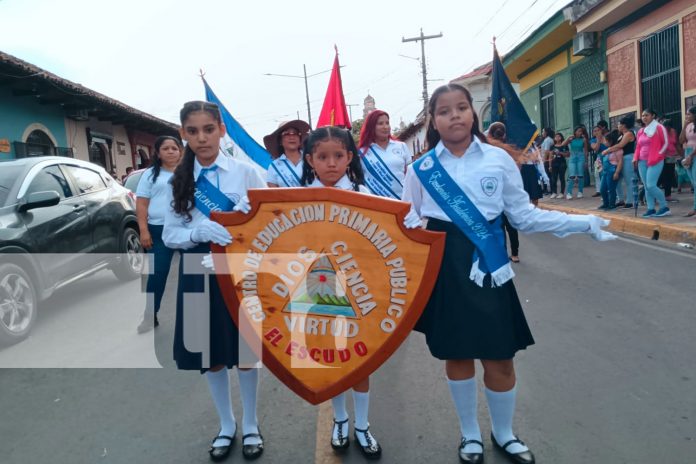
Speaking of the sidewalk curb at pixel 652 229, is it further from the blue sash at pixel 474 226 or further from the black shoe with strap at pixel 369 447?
the black shoe with strap at pixel 369 447

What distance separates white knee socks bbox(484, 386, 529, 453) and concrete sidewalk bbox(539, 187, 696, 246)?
5545 mm

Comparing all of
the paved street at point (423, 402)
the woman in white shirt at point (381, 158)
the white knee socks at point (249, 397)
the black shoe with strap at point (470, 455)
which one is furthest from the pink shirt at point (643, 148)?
the white knee socks at point (249, 397)

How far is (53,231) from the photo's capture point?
5.38m

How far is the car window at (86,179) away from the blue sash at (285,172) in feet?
9.51

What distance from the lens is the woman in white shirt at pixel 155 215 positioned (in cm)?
469

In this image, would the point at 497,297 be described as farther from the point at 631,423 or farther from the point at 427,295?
the point at 631,423

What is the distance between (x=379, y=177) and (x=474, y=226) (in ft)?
8.36

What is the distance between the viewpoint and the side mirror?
4934mm

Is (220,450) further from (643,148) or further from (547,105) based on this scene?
(547,105)

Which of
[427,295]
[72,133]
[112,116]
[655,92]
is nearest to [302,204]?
[427,295]

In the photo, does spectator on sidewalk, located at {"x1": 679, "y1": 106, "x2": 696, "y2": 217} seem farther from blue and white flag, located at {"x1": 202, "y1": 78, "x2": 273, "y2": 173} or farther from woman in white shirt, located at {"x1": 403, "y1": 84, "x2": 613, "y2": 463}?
woman in white shirt, located at {"x1": 403, "y1": 84, "x2": 613, "y2": 463}

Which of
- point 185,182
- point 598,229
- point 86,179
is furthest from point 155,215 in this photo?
point 598,229

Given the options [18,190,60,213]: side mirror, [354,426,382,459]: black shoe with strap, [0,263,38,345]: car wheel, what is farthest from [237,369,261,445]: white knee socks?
[18,190,60,213]: side mirror

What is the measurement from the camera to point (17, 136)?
43.5 ft
